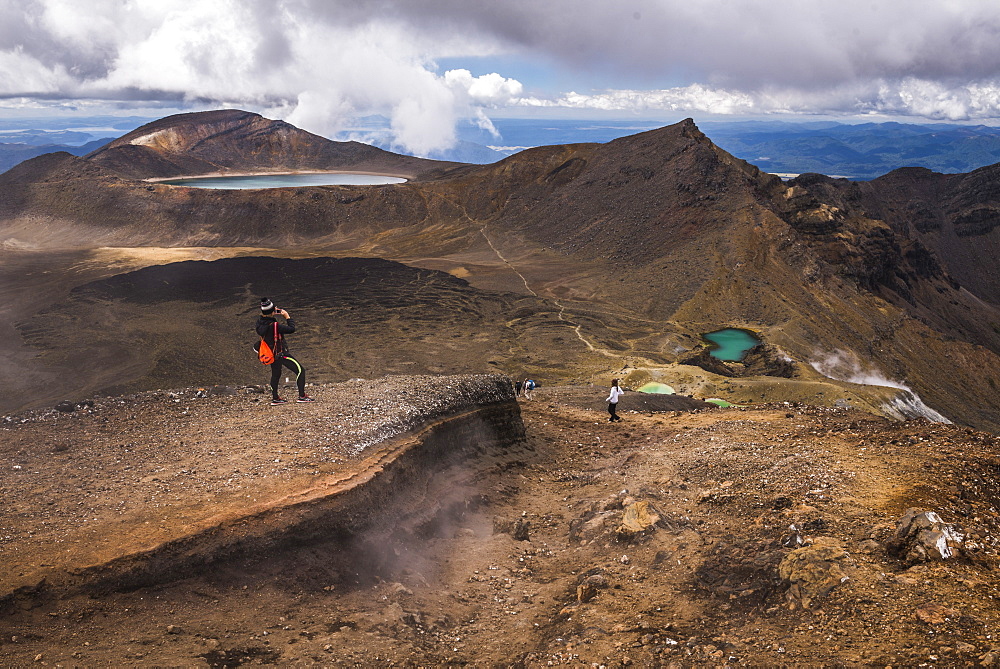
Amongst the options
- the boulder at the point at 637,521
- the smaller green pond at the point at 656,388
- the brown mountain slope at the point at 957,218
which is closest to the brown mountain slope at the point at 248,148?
the brown mountain slope at the point at 957,218

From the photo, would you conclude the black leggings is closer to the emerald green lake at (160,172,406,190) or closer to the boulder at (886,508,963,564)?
the boulder at (886,508,963,564)

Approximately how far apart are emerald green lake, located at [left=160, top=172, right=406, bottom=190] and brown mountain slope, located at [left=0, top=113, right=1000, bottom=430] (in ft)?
92.5

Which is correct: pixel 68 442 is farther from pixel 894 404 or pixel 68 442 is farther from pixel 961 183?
pixel 961 183

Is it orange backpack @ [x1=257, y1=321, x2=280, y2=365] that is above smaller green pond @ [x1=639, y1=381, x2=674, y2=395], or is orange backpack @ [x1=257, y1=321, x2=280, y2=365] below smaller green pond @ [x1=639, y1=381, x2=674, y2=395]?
above

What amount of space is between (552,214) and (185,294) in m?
47.5

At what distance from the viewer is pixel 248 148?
155125 millimetres

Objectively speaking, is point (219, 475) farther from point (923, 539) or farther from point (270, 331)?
point (923, 539)

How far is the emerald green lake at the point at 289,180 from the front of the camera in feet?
412

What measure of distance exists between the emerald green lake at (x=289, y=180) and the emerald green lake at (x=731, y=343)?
91.9 metres

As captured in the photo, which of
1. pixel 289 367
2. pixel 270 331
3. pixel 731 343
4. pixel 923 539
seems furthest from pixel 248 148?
pixel 923 539

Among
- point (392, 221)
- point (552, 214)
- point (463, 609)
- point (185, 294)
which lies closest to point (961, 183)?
point (552, 214)

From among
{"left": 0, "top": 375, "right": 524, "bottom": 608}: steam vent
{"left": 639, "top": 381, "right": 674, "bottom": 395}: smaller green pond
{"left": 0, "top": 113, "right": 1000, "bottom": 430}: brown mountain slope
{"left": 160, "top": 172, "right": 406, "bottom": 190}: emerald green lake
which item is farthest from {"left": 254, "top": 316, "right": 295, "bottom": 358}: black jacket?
{"left": 160, "top": 172, "right": 406, "bottom": 190}: emerald green lake

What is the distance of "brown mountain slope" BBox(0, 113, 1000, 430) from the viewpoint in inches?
1957

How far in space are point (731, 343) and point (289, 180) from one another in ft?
383
